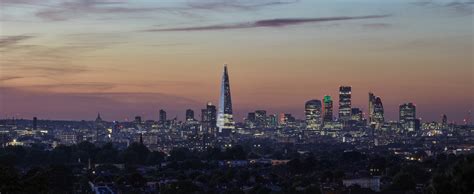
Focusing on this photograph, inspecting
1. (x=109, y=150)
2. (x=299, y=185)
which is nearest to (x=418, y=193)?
(x=299, y=185)

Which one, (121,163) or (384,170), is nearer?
(384,170)

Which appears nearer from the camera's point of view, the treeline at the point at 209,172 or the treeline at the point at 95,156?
the treeline at the point at 209,172

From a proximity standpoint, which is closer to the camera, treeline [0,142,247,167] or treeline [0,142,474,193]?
treeline [0,142,474,193]

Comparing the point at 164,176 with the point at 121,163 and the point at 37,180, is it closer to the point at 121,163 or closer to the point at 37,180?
the point at 121,163

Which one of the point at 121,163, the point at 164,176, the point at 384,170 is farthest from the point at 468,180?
the point at 121,163

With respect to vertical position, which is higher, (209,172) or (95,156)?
(95,156)

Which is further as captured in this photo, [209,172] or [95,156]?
[95,156]

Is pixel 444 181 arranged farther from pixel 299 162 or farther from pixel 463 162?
pixel 299 162

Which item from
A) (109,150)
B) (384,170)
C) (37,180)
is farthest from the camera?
(109,150)

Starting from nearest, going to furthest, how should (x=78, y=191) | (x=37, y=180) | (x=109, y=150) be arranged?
(x=37, y=180)
(x=78, y=191)
(x=109, y=150)
